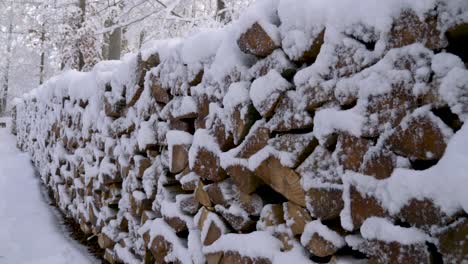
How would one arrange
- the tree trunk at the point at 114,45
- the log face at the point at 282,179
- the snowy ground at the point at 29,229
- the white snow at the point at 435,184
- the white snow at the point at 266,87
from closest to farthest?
the white snow at the point at 435,184
the log face at the point at 282,179
the white snow at the point at 266,87
the snowy ground at the point at 29,229
the tree trunk at the point at 114,45

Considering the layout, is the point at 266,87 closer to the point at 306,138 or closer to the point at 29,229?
the point at 306,138

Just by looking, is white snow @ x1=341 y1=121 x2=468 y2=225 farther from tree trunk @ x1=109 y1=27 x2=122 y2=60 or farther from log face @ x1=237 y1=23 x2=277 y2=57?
tree trunk @ x1=109 y1=27 x2=122 y2=60

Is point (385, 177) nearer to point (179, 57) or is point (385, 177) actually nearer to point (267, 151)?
point (267, 151)

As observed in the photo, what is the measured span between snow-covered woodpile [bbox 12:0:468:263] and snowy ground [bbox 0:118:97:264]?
1.17 meters

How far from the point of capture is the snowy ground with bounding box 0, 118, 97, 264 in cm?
420

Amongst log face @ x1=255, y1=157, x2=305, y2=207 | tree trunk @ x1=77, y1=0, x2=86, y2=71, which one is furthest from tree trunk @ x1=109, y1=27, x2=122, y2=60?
log face @ x1=255, y1=157, x2=305, y2=207

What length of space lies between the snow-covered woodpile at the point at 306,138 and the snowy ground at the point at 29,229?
1167 mm

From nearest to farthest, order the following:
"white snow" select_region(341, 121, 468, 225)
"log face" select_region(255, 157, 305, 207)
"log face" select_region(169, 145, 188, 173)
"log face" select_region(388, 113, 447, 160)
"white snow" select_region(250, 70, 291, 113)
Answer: "white snow" select_region(341, 121, 468, 225)
"log face" select_region(388, 113, 447, 160)
"log face" select_region(255, 157, 305, 207)
"white snow" select_region(250, 70, 291, 113)
"log face" select_region(169, 145, 188, 173)

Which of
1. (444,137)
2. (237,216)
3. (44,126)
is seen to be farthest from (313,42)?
(44,126)

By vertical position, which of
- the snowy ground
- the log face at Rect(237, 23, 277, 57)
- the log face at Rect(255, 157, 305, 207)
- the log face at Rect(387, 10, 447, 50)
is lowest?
the snowy ground

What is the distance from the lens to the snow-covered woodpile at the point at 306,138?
4.42 ft

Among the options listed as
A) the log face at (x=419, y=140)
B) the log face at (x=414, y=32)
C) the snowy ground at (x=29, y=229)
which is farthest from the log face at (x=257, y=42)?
the snowy ground at (x=29, y=229)

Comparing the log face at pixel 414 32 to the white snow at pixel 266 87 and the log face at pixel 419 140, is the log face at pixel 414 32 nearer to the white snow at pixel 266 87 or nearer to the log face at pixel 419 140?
the log face at pixel 419 140

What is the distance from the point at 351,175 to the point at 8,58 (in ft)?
92.9
